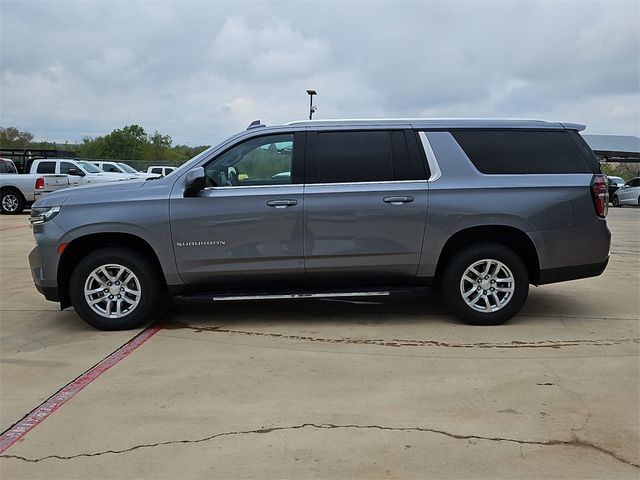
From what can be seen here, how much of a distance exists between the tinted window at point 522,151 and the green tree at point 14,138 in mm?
56810

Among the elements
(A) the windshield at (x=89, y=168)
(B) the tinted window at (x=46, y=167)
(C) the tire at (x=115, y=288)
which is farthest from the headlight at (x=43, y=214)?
(A) the windshield at (x=89, y=168)

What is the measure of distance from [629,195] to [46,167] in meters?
26.5

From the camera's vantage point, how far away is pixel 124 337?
5.24 m

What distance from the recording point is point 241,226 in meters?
5.24

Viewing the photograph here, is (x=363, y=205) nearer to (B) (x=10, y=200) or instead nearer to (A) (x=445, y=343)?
(A) (x=445, y=343)

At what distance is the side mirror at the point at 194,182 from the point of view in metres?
5.14

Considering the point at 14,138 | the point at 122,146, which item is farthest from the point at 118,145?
the point at 14,138

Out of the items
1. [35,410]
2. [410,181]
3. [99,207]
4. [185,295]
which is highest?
[410,181]

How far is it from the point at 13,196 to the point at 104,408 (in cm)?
1872

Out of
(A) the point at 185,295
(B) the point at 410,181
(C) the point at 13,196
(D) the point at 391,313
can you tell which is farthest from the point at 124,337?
(C) the point at 13,196

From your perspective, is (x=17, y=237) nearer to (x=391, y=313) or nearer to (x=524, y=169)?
(x=391, y=313)

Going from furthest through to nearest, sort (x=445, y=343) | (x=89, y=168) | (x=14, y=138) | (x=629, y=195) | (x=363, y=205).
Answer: (x=14, y=138) → (x=629, y=195) → (x=89, y=168) → (x=363, y=205) → (x=445, y=343)

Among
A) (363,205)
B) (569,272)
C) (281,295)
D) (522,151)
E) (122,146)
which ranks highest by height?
(122,146)

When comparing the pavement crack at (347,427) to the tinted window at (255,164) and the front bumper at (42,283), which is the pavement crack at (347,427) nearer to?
the front bumper at (42,283)
